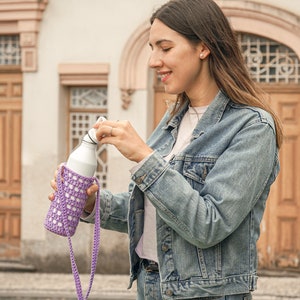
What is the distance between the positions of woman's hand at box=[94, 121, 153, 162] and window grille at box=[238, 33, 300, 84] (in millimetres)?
8188

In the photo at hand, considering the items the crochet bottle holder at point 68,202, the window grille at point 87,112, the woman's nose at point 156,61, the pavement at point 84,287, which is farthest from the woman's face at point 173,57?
the window grille at point 87,112

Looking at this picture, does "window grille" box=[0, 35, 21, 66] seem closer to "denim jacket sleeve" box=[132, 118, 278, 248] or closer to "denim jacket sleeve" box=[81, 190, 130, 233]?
"denim jacket sleeve" box=[81, 190, 130, 233]

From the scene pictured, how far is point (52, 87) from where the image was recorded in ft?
38.1

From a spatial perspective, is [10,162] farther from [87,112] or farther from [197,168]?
[197,168]

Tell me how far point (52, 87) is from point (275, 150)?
347 inches

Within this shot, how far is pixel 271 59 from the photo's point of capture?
11.0 metres

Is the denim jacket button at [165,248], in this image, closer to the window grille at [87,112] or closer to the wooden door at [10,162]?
the window grille at [87,112]

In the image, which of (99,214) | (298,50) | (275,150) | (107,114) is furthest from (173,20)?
(107,114)

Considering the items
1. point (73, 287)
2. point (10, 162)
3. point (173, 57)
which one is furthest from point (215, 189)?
point (10, 162)

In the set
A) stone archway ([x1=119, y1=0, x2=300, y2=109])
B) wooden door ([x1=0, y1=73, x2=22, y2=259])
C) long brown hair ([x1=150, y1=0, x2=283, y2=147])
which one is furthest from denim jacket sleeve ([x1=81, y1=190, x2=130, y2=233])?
wooden door ([x1=0, y1=73, x2=22, y2=259])

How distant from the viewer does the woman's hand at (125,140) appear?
2.88 metres

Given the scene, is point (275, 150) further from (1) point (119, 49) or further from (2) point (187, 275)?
(1) point (119, 49)

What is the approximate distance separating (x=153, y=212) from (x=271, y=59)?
805cm

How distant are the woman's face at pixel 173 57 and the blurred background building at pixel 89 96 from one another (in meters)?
7.78
